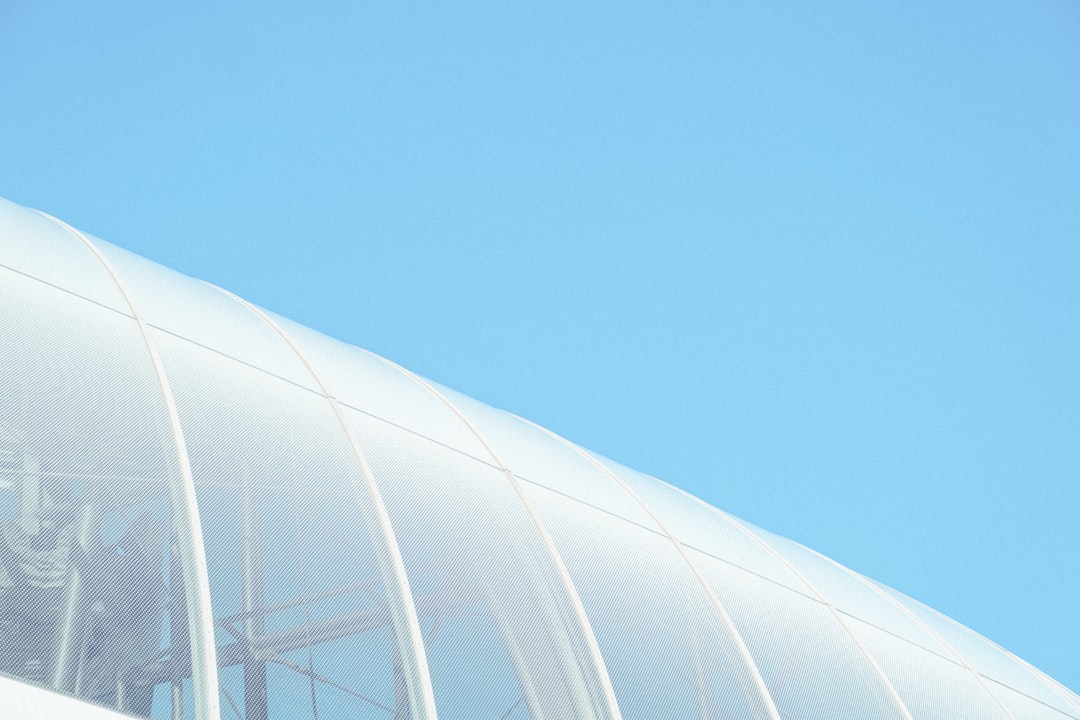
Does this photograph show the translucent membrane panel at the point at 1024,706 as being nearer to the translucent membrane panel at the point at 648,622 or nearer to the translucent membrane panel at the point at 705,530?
the translucent membrane panel at the point at 705,530

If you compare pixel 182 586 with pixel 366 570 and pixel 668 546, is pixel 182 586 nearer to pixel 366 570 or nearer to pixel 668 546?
pixel 366 570

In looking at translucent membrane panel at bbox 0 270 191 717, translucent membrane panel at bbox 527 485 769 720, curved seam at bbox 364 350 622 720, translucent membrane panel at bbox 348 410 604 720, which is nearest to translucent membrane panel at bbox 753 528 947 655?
translucent membrane panel at bbox 527 485 769 720

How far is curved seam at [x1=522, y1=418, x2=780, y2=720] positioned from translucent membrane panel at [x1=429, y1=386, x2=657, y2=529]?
145 millimetres

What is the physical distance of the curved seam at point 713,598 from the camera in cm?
1369

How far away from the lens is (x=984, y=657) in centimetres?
1984

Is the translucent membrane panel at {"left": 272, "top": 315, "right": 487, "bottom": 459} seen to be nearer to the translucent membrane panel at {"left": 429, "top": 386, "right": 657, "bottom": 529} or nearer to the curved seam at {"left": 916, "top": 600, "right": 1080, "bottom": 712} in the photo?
the translucent membrane panel at {"left": 429, "top": 386, "right": 657, "bottom": 529}

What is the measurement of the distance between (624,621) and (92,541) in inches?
229

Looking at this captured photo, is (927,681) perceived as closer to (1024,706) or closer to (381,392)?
(1024,706)

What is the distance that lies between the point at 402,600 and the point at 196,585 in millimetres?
2162

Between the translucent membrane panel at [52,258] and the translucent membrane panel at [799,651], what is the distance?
26.2 feet

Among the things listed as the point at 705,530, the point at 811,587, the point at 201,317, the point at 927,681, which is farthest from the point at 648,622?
the point at 201,317

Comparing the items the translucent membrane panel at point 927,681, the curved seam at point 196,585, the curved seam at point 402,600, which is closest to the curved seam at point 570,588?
the curved seam at point 402,600

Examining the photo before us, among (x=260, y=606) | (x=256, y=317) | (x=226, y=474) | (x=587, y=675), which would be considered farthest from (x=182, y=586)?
(x=256, y=317)

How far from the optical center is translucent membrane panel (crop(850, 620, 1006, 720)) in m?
16.2
